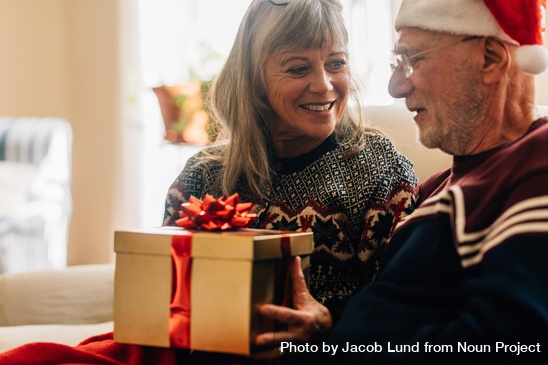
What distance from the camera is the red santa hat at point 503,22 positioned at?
1127 millimetres

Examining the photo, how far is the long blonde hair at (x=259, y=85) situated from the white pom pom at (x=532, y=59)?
492 mm

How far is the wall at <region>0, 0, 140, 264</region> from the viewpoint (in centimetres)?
459

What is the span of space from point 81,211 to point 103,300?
2.98m

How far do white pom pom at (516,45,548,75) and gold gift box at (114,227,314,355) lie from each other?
0.48 m

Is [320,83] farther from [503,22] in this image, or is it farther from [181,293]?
[181,293]

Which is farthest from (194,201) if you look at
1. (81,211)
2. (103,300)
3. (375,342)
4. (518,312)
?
(81,211)

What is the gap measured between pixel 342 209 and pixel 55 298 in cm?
96

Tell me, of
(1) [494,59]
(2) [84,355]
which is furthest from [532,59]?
(2) [84,355]

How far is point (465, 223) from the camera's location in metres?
1.04

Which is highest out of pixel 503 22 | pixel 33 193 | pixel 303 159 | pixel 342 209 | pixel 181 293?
pixel 503 22

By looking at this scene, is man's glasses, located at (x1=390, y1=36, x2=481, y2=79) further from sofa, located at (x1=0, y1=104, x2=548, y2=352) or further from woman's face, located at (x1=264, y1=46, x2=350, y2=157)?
sofa, located at (x1=0, y1=104, x2=548, y2=352)

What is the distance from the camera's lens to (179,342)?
118 centimetres

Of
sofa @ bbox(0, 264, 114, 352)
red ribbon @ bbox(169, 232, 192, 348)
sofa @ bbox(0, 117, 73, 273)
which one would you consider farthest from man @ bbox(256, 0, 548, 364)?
sofa @ bbox(0, 117, 73, 273)

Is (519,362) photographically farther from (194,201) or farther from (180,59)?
(180,59)
